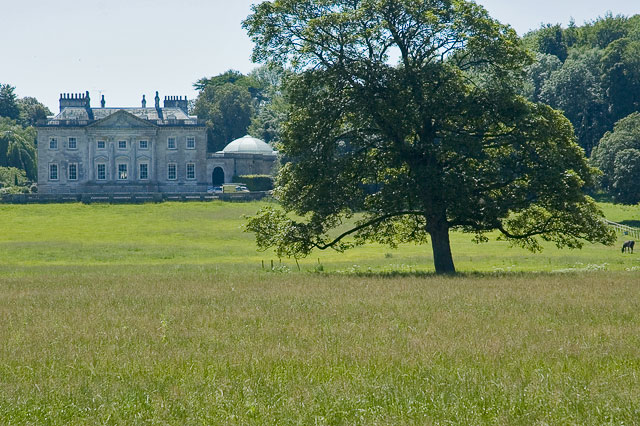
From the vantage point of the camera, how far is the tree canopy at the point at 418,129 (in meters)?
31.7

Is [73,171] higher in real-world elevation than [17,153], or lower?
lower

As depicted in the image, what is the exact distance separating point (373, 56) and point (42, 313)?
17156 millimetres

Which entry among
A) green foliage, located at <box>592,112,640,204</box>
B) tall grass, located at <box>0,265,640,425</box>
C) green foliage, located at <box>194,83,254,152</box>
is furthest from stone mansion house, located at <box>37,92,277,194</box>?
tall grass, located at <box>0,265,640,425</box>

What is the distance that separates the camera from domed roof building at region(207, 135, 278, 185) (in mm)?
119500

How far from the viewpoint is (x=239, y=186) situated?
11112cm

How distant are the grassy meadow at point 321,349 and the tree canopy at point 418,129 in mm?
2788

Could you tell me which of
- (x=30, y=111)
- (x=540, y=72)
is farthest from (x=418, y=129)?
(x=30, y=111)

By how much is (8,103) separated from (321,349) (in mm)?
164042

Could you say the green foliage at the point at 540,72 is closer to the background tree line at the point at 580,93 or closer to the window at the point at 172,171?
the background tree line at the point at 580,93

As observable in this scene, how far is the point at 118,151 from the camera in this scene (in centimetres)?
11338

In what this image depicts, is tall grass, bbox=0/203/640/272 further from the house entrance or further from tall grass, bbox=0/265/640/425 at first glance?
the house entrance

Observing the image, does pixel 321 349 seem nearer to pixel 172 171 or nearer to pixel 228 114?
pixel 172 171

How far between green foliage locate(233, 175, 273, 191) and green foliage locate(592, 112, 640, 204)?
40245mm

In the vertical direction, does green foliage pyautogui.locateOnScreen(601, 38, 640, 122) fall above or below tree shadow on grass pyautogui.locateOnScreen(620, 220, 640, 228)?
above
